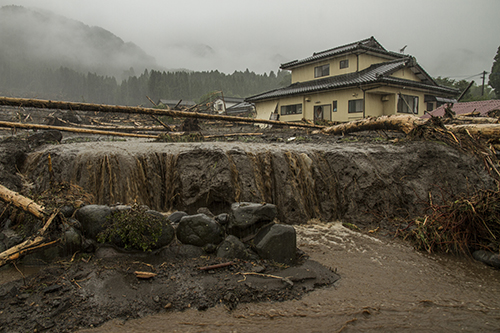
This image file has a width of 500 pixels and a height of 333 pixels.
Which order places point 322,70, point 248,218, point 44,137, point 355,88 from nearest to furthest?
point 248,218 < point 44,137 < point 355,88 < point 322,70

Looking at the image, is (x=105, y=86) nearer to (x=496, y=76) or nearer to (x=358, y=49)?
(x=358, y=49)

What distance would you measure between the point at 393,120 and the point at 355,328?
27.0ft

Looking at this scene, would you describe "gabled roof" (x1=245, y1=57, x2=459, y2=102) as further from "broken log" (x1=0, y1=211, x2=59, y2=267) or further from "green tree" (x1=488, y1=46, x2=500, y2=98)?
"broken log" (x1=0, y1=211, x2=59, y2=267)

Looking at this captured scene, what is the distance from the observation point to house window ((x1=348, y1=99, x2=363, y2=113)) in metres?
19.8

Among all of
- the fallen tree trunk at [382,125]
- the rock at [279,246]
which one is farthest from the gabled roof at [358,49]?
the rock at [279,246]

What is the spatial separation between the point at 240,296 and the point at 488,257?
14.8 feet

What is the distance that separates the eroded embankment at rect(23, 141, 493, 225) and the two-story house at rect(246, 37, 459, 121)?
38.3ft

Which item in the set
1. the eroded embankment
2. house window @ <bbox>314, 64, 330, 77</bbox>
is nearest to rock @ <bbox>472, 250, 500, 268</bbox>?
the eroded embankment

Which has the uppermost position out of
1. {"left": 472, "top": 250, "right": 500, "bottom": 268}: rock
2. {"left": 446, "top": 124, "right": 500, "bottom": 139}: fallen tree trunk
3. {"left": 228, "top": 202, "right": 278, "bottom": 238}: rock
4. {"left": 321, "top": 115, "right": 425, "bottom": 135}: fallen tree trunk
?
{"left": 321, "top": 115, "right": 425, "bottom": 135}: fallen tree trunk

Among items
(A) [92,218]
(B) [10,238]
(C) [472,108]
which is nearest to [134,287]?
(A) [92,218]

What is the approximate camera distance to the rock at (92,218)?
4.40 m

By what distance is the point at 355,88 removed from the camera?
19.8 m

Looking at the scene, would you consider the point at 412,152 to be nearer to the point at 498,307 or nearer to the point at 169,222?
the point at 498,307

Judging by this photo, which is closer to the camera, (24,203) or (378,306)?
(378,306)
